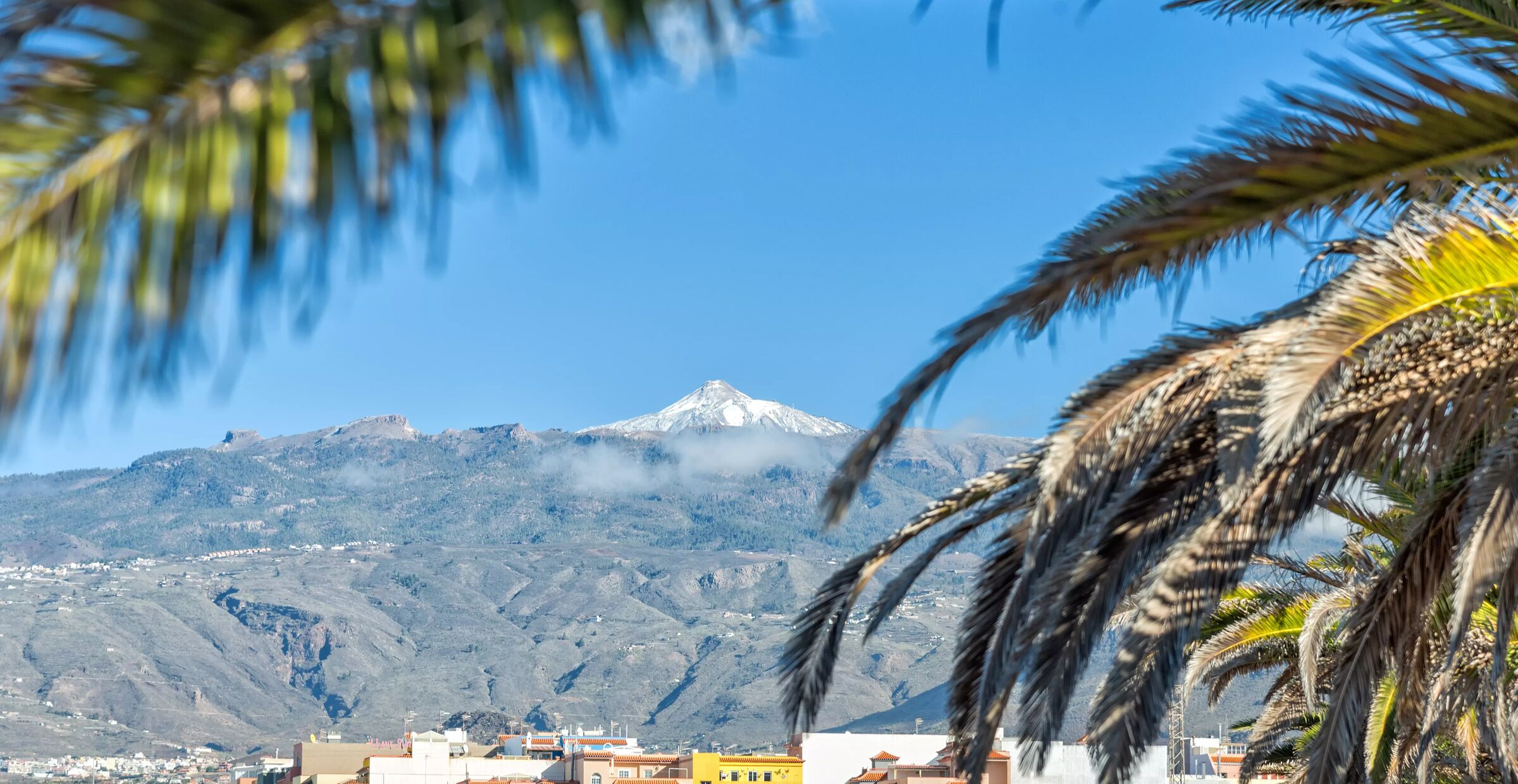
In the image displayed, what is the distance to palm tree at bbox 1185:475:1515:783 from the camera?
10.5 m

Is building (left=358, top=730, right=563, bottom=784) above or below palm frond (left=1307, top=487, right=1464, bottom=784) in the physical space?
below

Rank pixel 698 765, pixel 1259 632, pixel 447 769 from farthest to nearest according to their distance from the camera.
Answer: pixel 447 769
pixel 698 765
pixel 1259 632

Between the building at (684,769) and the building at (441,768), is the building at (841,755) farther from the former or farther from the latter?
the building at (441,768)

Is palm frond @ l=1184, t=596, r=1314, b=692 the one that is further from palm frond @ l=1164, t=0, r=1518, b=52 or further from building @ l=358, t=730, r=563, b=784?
building @ l=358, t=730, r=563, b=784

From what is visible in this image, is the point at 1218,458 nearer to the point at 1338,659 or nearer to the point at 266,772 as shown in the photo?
the point at 1338,659

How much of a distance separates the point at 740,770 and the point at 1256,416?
7797 centimetres

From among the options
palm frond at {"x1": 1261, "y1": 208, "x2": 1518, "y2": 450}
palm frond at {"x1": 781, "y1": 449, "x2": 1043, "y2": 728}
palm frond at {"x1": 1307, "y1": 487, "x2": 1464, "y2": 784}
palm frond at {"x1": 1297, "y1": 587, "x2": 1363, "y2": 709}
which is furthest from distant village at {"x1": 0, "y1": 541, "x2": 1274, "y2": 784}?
palm frond at {"x1": 1261, "y1": 208, "x2": 1518, "y2": 450}

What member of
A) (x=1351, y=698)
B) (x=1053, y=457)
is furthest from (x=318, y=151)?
(x=1351, y=698)

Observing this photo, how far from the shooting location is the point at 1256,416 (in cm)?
553

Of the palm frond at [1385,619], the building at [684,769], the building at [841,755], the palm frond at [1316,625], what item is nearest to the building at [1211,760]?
the building at [841,755]

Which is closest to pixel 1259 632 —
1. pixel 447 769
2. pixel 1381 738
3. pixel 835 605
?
→ pixel 1381 738

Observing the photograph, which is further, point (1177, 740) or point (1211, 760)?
point (1211, 760)

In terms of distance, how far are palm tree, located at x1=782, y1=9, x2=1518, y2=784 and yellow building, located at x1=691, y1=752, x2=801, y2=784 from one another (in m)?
74.9

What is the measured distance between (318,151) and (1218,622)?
14.9 meters
